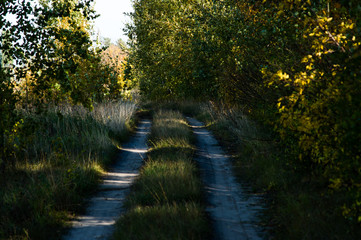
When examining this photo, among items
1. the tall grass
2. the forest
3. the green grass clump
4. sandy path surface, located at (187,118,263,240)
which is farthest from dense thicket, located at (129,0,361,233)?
the tall grass

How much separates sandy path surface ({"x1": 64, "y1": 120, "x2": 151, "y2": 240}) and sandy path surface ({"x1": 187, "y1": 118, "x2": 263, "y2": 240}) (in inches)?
71.9

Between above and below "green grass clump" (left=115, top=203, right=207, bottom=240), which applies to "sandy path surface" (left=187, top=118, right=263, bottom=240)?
below

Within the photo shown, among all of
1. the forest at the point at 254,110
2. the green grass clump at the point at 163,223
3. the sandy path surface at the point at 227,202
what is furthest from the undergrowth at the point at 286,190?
the green grass clump at the point at 163,223

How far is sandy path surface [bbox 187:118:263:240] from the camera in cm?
592

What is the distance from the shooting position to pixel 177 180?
7.73 metres

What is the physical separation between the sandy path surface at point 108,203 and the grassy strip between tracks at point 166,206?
1.00 feet

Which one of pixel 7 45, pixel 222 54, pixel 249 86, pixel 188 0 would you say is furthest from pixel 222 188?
pixel 188 0

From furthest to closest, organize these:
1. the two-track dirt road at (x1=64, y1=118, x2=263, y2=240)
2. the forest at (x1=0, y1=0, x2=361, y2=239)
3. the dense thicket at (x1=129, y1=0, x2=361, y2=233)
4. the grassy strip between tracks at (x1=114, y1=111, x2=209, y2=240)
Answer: the two-track dirt road at (x1=64, y1=118, x2=263, y2=240) → the grassy strip between tracks at (x1=114, y1=111, x2=209, y2=240) → the forest at (x1=0, y1=0, x2=361, y2=239) → the dense thicket at (x1=129, y1=0, x2=361, y2=233)

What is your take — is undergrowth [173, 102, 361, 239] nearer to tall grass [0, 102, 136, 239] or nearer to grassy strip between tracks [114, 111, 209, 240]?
grassy strip between tracks [114, 111, 209, 240]

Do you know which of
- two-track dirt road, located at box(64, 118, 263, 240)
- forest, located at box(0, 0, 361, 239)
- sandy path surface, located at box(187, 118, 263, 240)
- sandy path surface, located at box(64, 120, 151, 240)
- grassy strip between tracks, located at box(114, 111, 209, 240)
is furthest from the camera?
sandy path surface, located at box(64, 120, 151, 240)

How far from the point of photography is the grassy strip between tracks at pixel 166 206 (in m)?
5.57

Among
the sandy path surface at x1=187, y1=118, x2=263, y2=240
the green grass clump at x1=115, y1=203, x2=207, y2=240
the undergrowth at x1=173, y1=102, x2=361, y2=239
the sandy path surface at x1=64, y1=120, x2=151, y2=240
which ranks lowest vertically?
the sandy path surface at x1=64, y1=120, x2=151, y2=240

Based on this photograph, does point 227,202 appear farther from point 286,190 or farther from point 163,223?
Result: point 163,223

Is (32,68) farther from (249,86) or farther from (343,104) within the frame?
(249,86)
